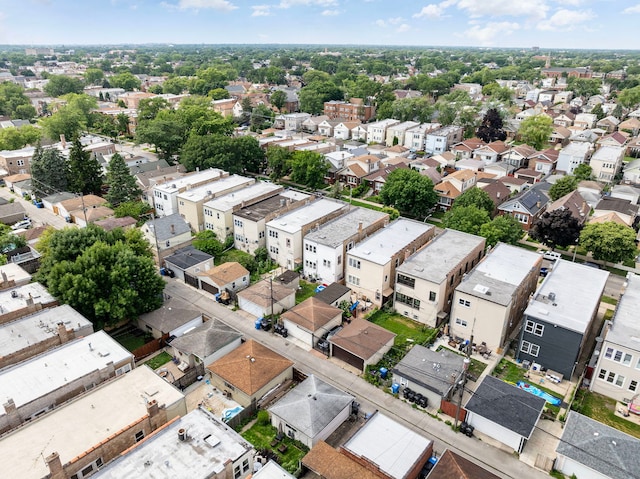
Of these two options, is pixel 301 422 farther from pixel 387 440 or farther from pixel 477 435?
pixel 477 435

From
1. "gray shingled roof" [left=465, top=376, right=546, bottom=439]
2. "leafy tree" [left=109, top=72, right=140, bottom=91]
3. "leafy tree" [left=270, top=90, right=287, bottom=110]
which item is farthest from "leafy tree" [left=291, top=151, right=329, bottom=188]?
"leafy tree" [left=109, top=72, right=140, bottom=91]

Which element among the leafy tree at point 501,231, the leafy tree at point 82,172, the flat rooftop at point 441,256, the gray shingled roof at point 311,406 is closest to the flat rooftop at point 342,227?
the flat rooftop at point 441,256

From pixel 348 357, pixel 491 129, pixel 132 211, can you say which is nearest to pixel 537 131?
pixel 491 129

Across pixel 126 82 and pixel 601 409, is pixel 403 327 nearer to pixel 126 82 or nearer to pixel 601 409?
pixel 601 409

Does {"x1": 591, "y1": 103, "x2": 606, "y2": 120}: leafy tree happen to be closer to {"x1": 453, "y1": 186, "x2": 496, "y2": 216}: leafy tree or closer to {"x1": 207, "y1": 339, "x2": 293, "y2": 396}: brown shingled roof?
{"x1": 453, "y1": 186, "x2": 496, "y2": 216}: leafy tree

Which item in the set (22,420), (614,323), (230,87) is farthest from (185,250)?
(230,87)

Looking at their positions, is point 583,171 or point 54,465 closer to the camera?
point 54,465
